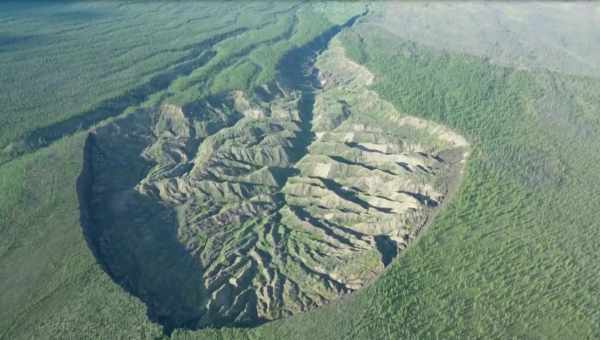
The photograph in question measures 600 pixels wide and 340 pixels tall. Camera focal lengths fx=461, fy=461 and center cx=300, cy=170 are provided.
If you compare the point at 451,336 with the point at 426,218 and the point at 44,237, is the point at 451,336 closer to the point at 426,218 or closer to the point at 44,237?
the point at 426,218

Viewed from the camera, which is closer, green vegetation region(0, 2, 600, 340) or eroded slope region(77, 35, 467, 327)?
green vegetation region(0, 2, 600, 340)

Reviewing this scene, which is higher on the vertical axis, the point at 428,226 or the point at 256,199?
the point at 428,226

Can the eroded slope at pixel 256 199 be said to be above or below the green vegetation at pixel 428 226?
below

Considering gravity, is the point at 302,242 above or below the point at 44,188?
below

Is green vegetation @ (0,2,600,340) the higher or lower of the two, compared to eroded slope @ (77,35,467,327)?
higher

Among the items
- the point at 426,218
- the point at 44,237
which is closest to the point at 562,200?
the point at 426,218
